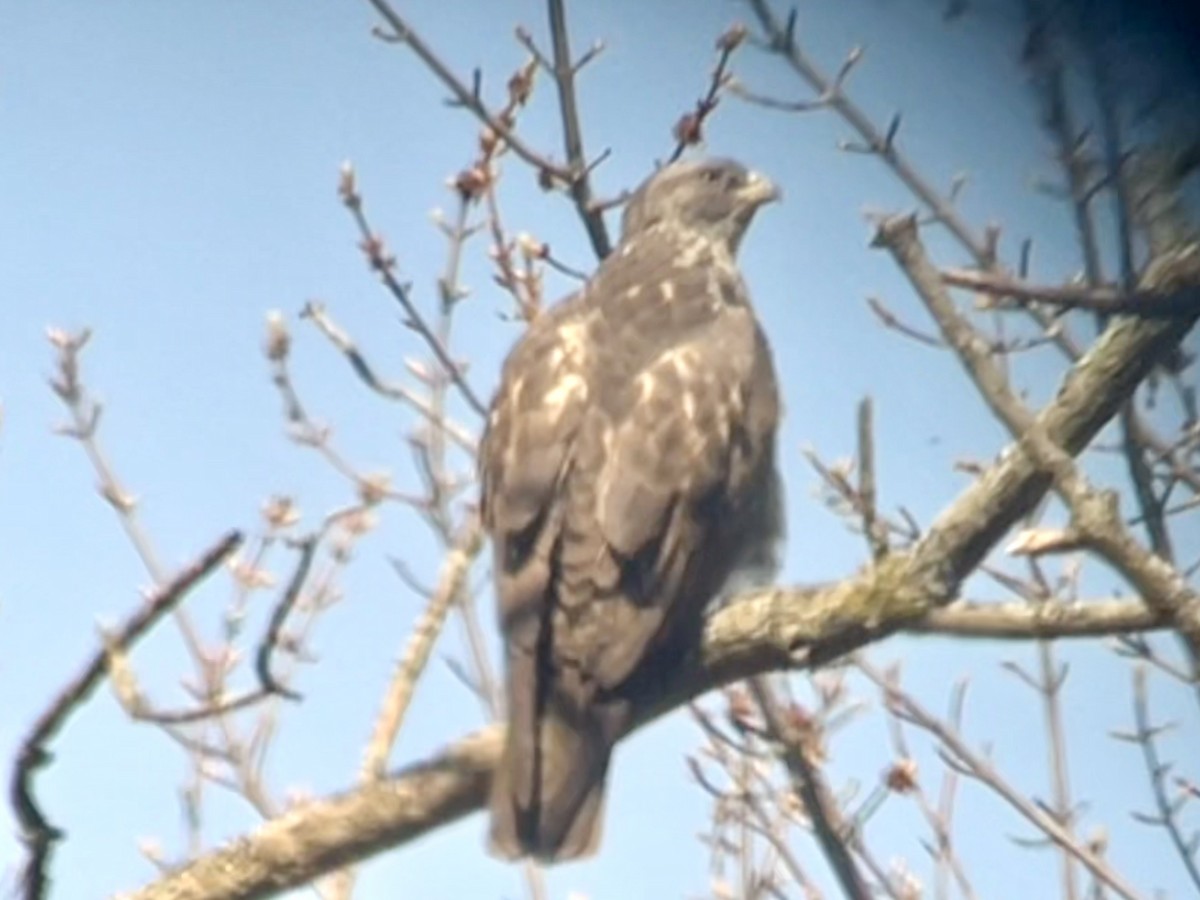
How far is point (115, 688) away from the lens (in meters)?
2.41

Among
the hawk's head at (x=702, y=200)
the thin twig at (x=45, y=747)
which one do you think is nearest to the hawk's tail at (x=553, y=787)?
the thin twig at (x=45, y=747)

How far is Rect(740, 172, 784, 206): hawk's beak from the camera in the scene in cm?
450

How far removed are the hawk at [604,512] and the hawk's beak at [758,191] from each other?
629mm

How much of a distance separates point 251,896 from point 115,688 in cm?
37

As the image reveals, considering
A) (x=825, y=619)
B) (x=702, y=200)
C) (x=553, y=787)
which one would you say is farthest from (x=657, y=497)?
(x=702, y=200)

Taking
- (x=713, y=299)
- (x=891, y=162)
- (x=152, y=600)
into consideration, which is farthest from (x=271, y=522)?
(x=152, y=600)

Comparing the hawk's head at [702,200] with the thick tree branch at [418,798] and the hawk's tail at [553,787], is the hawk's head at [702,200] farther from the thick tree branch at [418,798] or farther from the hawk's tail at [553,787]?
the thick tree branch at [418,798]

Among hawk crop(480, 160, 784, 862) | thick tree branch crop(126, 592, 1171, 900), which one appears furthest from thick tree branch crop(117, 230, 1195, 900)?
hawk crop(480, 160, 784, 862)

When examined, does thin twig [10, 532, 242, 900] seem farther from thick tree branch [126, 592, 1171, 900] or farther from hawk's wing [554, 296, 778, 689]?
hawk's wing [554, 296, 778, 689]

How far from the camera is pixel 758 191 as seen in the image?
14.8 ft

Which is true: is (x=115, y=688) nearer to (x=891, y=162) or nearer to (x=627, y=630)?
(x=627, y=630)

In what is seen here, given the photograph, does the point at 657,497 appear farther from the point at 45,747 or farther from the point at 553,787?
the point at 45,747

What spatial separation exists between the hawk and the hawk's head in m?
0.50

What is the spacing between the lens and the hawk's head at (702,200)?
4.41 metres
